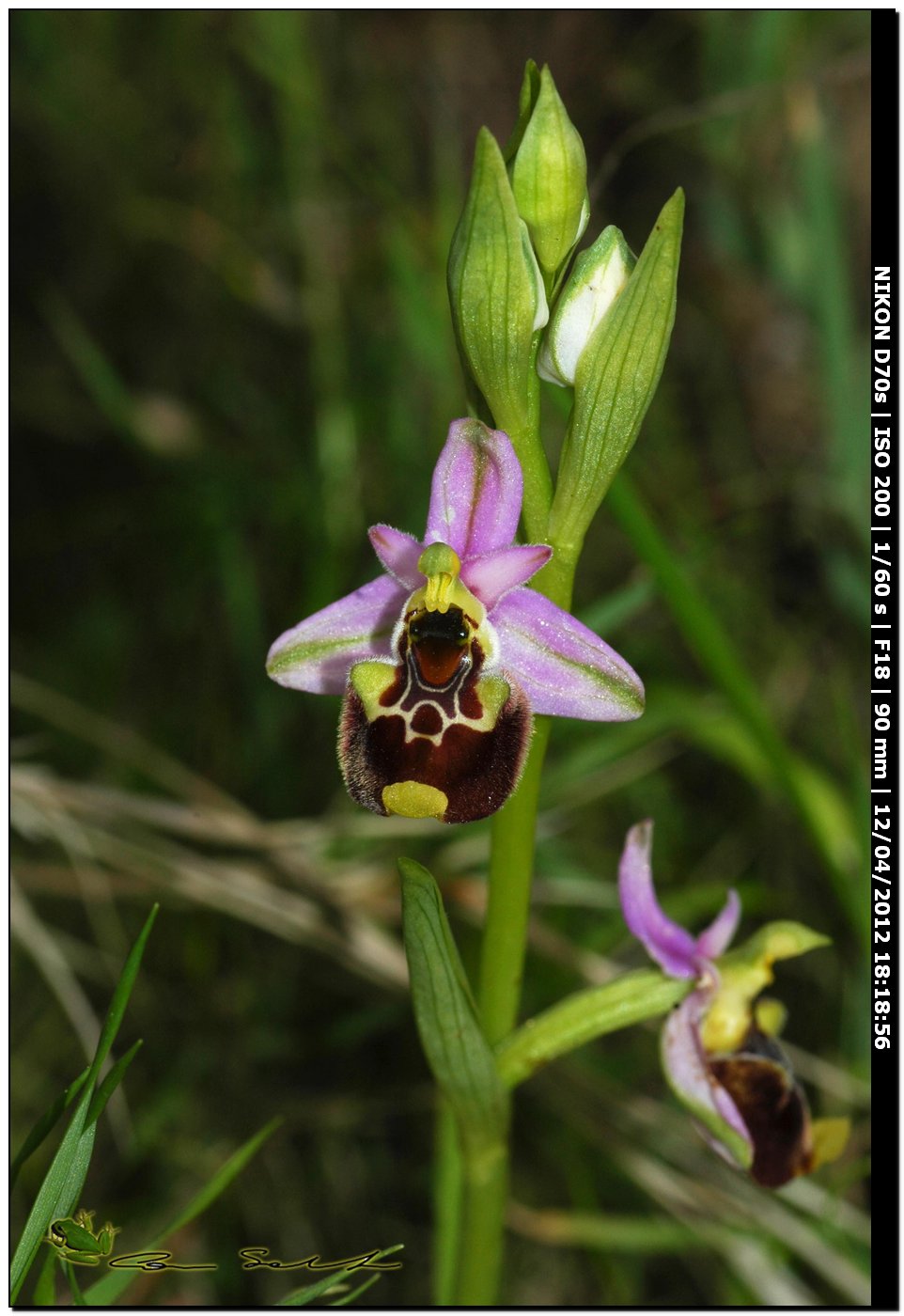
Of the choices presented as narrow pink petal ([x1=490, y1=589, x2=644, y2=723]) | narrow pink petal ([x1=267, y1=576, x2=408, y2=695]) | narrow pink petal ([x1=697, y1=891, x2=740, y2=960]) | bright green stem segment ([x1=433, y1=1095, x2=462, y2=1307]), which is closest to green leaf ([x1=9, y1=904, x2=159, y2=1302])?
narrow pink petal ([x1=267, y1=576, x2=408, y2=695])

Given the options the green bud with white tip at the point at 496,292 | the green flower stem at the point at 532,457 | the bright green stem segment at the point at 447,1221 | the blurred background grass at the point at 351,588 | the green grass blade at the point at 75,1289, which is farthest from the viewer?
the blurred background grass at the point at 351,588

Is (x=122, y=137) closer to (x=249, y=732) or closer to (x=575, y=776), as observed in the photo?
(x=249, y=732)

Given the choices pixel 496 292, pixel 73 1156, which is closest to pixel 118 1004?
pixel 73 1156

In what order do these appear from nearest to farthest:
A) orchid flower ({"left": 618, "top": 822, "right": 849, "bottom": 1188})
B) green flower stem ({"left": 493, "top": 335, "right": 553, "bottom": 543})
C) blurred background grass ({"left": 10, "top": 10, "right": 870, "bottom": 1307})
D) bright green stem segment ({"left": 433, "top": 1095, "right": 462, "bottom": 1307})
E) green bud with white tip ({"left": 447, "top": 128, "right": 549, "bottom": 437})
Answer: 1. green bud with white tip ({"left": 447, "top": 128, "right": 549, "bottom": 437})
2. green flower stem ({"left": 493, "top": 335, "right": 553, "bottom": 543})
3. orchid flower ({"left": 618, "top": 822, "right": 849, "bottom": 1188})
4. bright green stem segment ({"left": 433, "top": 1095, "right": 462, "bottom": 1307})
5. blurred background grass ({"left": 10, "top": 10, "right": 870, "bottom": 1307})

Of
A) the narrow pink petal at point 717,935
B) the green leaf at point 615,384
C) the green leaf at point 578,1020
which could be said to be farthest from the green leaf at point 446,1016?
the green leaf at point 615,384

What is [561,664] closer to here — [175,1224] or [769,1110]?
[769,1110]

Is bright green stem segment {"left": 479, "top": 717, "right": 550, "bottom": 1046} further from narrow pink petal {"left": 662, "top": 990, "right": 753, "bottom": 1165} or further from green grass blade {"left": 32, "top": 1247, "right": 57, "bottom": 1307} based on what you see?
green grass blade {"left": 32, "top": 1247, "right": 57, "bottom": 1307}

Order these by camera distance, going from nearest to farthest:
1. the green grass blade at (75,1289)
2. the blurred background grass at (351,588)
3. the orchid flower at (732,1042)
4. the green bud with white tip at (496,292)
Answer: the green grass blade at (75,1289) → the green bud with white tip at (496,292) → the orchid flower at (732,1042) → the blurred background grass at (351,588)

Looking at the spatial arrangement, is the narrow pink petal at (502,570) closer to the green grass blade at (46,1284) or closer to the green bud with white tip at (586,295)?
the green bud with white tip at (586,295)
